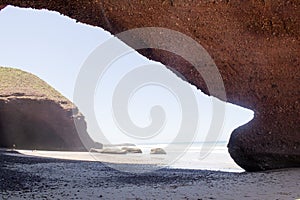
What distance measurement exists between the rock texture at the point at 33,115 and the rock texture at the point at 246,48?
9576 millimetres

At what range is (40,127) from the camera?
14.5 m

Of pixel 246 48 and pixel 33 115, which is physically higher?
pixel 246 48

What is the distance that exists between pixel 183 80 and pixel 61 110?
372 inches

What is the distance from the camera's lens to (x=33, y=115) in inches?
547

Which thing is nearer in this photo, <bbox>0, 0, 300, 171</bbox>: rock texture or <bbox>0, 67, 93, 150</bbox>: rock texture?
<bbox>0, 0, 300, 171</bbox>: rock texture

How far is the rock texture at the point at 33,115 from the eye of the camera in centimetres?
1332

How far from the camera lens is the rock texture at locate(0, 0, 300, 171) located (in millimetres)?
3945

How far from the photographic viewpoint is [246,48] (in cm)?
466

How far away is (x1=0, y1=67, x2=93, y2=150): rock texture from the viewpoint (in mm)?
13320

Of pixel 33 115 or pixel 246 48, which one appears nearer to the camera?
pixel 246 48

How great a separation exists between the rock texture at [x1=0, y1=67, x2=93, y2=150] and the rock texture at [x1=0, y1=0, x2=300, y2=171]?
958 centimetres

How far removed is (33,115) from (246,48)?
431 inches

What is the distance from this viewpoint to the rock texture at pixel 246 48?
3945 millimetres

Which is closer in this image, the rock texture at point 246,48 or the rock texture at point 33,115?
the rock texture at point 246,48
